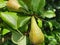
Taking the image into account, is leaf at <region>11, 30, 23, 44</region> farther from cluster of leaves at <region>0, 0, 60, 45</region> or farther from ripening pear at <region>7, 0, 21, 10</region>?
ripening pear at <region>7, 0, 21, 10</region>

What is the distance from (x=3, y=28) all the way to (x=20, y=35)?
0.43ft

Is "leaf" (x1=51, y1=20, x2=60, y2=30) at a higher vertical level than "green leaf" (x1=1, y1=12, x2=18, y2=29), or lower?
lower

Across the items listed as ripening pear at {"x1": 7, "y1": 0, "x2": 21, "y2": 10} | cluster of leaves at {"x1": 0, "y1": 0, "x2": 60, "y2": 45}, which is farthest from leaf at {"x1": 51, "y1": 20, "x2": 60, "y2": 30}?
ripening pear at {"x1": 7, "y1": 0, "x2": 21, "y2": 10}

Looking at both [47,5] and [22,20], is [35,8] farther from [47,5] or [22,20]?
[47,5]

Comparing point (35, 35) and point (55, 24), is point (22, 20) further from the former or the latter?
point (55, 24)

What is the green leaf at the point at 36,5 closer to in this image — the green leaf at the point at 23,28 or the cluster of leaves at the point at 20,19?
the cluster of leaves at the point at 20,19

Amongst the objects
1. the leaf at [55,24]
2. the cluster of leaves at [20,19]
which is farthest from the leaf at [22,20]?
the leaf at [55,24]

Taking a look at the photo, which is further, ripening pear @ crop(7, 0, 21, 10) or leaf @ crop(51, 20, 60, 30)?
leaf @ crop(51, 20, 60, 30)

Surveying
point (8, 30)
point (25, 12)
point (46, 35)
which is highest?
point (25, 12)

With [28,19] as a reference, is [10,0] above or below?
above

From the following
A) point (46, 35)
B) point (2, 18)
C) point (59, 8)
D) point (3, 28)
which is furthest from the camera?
point (59, 8)

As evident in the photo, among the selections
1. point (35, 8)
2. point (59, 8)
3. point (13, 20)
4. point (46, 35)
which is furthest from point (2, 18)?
point (59, 8)

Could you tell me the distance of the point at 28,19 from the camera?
3.37ft

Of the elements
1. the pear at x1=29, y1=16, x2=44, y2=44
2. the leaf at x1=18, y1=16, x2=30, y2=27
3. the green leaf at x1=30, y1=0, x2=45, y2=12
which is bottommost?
the pear at x1=29, y1=16, x2=44, y2=44
